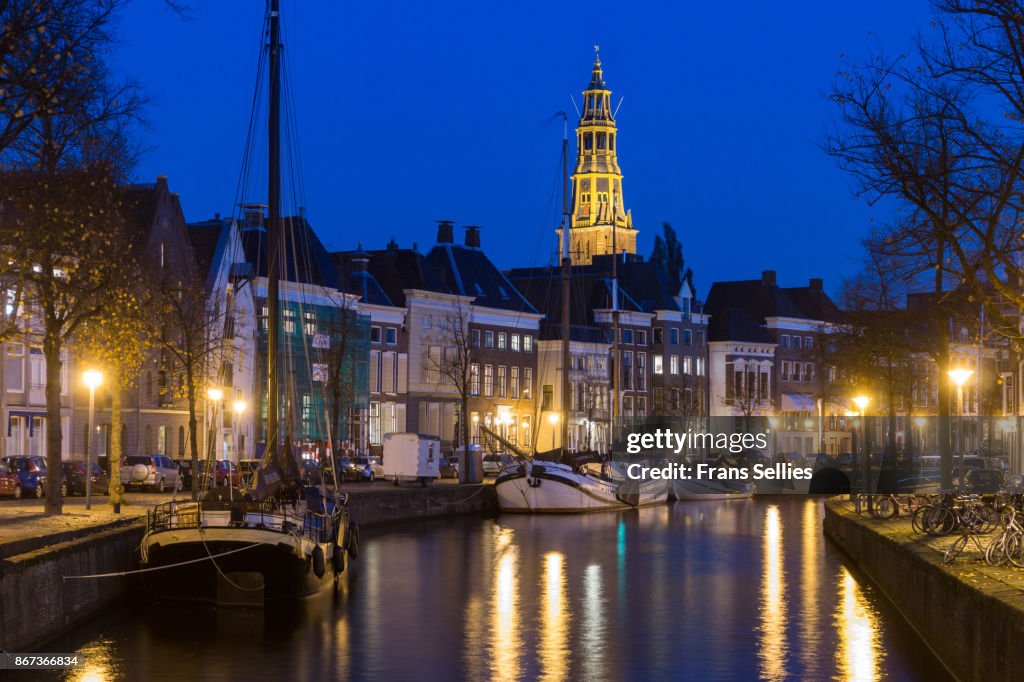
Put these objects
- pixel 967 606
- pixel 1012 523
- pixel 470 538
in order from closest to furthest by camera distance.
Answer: pixel 967 606, pixel 1012 523, pixel 470 538

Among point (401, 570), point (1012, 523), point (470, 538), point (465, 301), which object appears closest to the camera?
point (1012, 523)

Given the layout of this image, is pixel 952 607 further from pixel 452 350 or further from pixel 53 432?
pixel 452 350

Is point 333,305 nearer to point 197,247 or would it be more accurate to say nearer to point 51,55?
point 197,247

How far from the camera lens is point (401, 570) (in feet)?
160

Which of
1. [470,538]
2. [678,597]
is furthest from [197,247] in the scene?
[678,597]

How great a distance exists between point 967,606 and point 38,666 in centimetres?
1562

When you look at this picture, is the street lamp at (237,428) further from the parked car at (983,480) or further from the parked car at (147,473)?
the parked car at (983,480)

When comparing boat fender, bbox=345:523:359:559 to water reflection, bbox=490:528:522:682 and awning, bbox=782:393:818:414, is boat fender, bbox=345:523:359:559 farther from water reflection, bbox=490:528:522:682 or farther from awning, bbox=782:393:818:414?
awning, bbox=782:393:818:414

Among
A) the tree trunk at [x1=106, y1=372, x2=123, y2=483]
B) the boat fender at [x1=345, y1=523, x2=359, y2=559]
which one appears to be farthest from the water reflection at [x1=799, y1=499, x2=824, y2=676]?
the tree trunk at [x1=106, y1=372, x2=123, y2=483]

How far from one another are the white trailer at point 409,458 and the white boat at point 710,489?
23.6m

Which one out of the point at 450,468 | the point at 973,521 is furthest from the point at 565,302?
the point at 973,521

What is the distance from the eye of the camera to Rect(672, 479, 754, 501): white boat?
98.3 m

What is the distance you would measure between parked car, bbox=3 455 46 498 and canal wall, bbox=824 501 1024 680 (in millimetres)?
27802

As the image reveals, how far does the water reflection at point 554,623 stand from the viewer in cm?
3114
